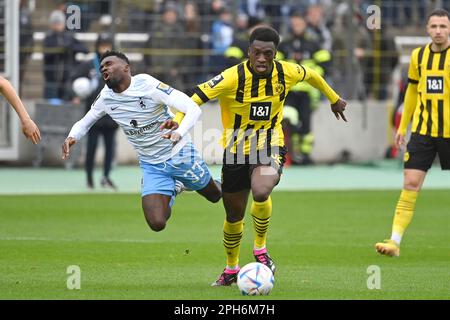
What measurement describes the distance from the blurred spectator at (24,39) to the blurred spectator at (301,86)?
16.1 ft

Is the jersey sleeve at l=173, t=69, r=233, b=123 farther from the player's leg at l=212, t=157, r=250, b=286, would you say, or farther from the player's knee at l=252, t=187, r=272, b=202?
the player's knee at l=252, t=187, r=272, b=202

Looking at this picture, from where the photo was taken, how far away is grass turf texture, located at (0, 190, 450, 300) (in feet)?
33.8

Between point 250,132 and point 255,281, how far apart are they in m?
1.66

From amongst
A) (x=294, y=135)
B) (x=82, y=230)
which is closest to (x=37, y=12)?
(x=294, y=135)

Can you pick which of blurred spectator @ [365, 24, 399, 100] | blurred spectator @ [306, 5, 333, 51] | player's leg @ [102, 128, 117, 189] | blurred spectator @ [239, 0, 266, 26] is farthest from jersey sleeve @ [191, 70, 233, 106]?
blurred spectator @ [365, 24, 399, 100]

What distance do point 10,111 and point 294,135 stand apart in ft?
18.5

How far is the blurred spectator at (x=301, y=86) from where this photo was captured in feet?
77.9

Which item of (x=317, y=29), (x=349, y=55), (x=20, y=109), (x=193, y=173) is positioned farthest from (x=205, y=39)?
(x=20, y=109)

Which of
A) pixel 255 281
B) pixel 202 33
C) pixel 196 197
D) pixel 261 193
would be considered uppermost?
pixel 202 33

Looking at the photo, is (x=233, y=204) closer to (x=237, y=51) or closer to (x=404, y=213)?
(x=404, y=213)

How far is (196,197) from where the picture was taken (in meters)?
19.8
